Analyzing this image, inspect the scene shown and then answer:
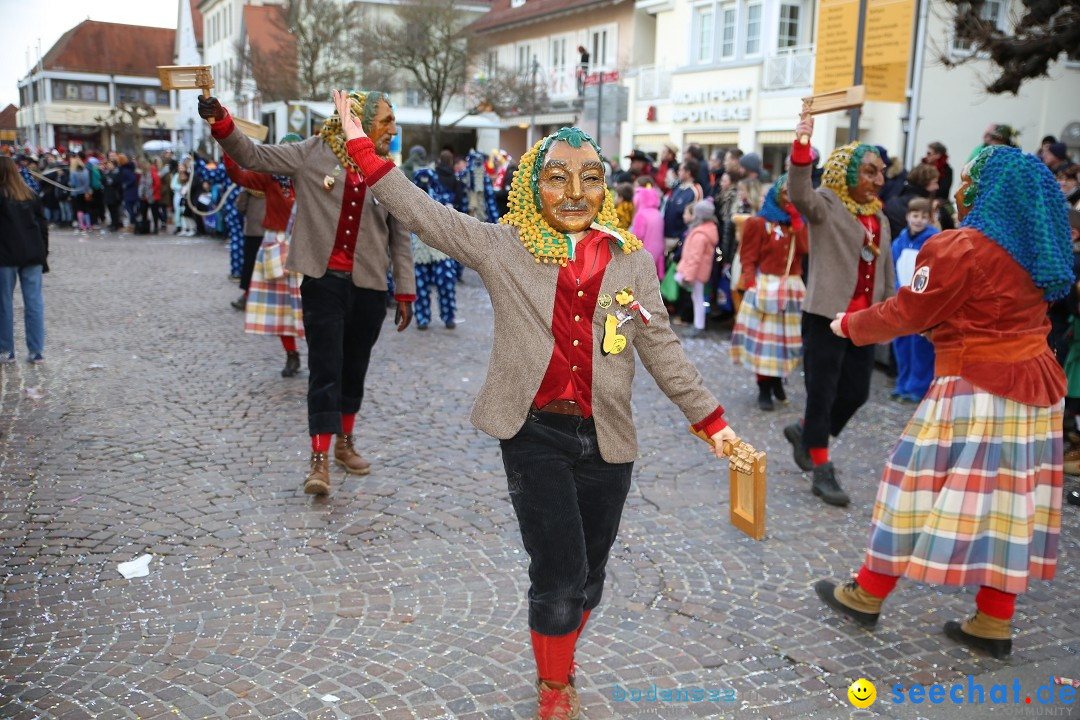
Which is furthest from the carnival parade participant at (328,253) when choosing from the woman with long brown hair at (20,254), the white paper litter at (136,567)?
the woman with long brown hair at (20,254)

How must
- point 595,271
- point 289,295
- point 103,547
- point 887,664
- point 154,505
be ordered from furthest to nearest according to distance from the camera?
point 289,295 → point 154,505 → point 103,547 → point 887,664 → point 595,271

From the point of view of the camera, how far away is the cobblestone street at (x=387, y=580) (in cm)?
345

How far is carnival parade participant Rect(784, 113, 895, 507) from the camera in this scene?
18.1 ft

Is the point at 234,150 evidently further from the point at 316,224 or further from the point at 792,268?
the point at 792,268

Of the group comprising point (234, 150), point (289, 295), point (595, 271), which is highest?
point (234, 150)

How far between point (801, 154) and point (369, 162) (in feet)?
9.30

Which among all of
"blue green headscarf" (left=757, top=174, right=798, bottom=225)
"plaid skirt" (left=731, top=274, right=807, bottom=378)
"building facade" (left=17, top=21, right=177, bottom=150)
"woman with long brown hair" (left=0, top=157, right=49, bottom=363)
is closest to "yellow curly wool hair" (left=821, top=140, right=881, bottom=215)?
"blue green headscarf" (left=757, top=174, right=798, bottom=225)

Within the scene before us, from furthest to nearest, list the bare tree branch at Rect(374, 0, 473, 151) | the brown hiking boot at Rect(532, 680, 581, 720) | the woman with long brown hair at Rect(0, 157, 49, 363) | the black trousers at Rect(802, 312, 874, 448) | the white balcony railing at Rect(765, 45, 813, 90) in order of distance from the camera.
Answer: the bare tree branch at Rect(374, 0, 473, 151)
the white balcony railing at Rect(765, 45, 813, 90)
the woman with long brown hair at Rect(0, 157, 49, 363)
the black trousers at Rect(802, 312, 874, 448)
the brown hiking boot at Rect(532, 680, 581, 720)

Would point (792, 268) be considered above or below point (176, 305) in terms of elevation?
above

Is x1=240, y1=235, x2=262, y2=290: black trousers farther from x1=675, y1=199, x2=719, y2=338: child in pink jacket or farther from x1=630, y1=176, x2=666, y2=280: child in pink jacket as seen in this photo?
x1=675, y1=199, x2=719, y2=338: child in pink jacket

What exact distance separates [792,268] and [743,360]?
2.93 ft

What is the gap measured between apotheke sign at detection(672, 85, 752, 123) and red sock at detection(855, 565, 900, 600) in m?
23.9

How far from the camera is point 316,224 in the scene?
5.33 metres

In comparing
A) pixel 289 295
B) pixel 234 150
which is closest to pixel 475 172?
pixel 289 295
